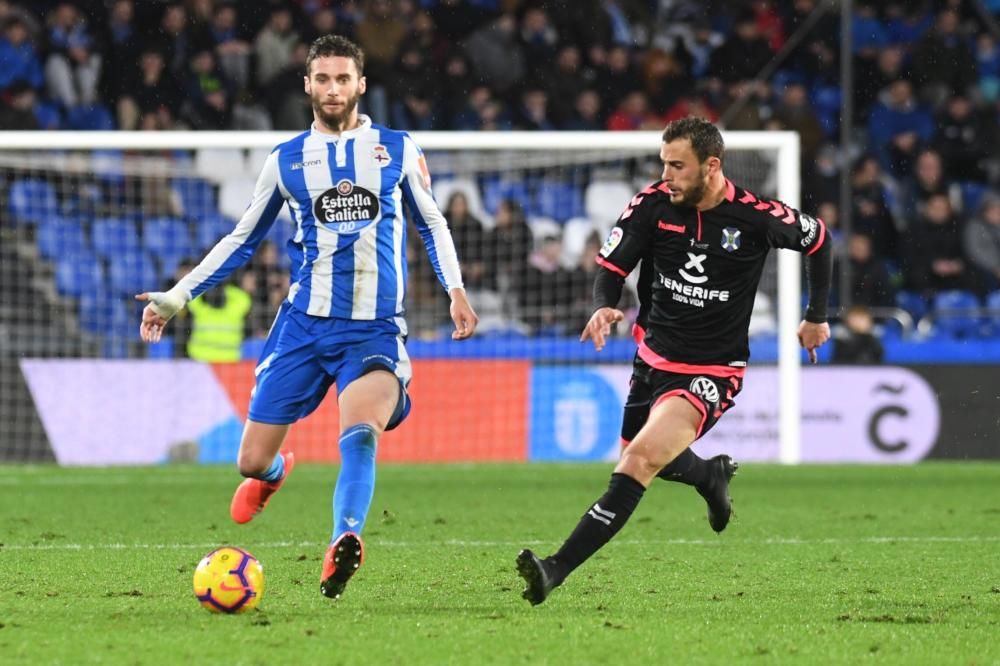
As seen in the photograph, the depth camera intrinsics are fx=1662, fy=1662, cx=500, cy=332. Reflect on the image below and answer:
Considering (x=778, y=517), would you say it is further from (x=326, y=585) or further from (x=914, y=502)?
(x=326, y=585)

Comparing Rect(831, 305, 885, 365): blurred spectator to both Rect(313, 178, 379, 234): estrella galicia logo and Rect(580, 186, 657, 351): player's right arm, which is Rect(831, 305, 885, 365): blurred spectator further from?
Rect(313, 178, 379, 234): estrella galicia logo

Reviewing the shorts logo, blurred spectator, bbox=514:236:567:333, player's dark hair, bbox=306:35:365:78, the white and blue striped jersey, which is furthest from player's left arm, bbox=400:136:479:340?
blurred spectator, bbox=514:236:567:333

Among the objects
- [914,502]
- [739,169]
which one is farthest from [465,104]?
[914,502]

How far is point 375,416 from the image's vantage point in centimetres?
624

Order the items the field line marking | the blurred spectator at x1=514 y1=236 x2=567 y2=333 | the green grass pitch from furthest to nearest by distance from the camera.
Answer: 1. the blurred spectator at x1=514 y1=236 x2=567 y2=333
2. the field line marking
3. the green grass pitch

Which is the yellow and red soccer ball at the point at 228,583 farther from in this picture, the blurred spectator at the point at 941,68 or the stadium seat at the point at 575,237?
the blurred spectator at the point at 941,68

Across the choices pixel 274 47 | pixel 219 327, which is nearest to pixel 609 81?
pixel 274 47

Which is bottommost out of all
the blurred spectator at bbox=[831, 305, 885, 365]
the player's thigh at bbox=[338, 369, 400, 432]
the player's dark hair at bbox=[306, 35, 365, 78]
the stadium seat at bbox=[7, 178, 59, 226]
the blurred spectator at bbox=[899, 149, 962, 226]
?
the player's thigh at bbox=[338, 369, 400, 432]

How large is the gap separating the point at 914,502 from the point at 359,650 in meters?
6.88

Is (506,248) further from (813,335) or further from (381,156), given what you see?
(381,156)

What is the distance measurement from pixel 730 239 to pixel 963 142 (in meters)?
13.4

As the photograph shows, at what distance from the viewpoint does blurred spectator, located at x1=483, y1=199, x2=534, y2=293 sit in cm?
1552

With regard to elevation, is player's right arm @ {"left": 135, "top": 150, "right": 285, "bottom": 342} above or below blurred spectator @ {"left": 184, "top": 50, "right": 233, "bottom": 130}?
below

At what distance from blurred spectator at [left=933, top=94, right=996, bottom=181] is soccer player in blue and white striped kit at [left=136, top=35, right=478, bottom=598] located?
538 inches
